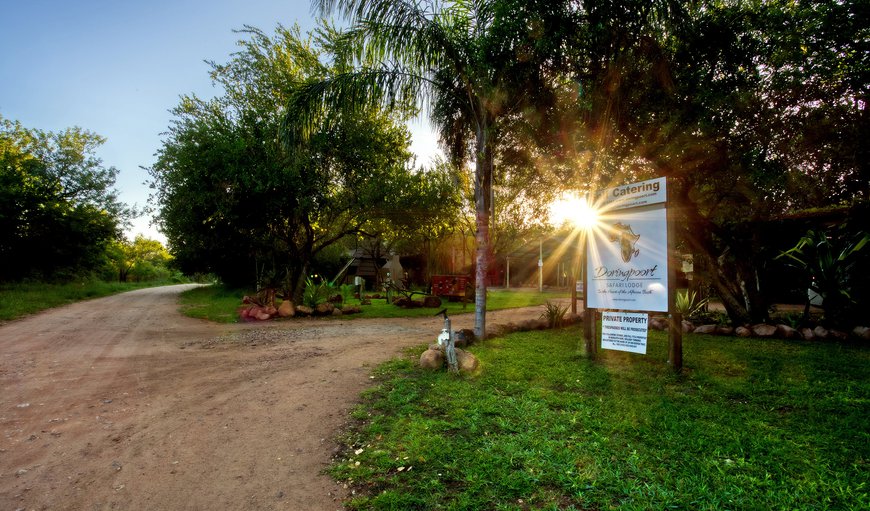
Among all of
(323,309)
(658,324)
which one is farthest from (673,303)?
(323,309)

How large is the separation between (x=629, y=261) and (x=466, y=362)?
2.85 meters

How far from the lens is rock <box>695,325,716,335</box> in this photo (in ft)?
30.7

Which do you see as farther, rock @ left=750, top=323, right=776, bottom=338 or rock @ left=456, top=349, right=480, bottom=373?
rock @ left=750, top=323, right=776, bottom=338

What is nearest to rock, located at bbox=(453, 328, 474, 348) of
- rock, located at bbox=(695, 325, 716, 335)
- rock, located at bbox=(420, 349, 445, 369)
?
rock, located at bbox=(420, 349, 445, 369)

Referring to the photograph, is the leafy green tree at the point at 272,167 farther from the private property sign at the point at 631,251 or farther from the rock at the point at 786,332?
the rock at the point at 786,332

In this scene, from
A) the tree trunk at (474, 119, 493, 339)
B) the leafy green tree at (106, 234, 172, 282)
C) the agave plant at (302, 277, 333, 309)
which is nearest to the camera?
the tree trunk at (474, 119, 493, 339)

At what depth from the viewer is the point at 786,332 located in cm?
850

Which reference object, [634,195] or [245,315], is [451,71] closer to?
[634,195]

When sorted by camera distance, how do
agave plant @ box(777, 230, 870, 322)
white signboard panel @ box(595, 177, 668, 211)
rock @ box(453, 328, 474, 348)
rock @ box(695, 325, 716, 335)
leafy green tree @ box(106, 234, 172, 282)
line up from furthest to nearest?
leafy green tree @ box(106, 234, 172, 282) → rock @ box(695, 325, 716, 335) → agave plant @ box(777, 230, 870, 322) → rock @ box(453, 328, 474, 348) → white signboard panel @ box(595, 177, 668, 211)

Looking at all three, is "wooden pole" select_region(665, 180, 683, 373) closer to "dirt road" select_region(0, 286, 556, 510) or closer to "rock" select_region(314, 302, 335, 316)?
"dirt road" select_region(0, 286, 556, 510)

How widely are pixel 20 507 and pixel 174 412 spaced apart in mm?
1682

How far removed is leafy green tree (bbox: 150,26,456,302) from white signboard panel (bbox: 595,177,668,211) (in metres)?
7.51

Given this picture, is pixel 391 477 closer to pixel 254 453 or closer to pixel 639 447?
pixel 254 453

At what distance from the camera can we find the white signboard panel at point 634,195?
18.8ft
